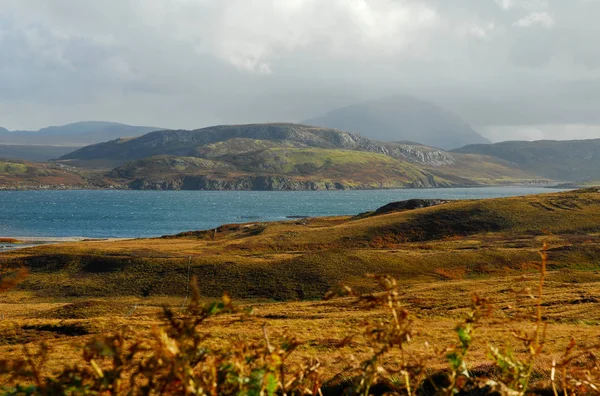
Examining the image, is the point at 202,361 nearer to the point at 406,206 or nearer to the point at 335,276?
the point at 335,276

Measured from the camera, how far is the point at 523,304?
1607 inches

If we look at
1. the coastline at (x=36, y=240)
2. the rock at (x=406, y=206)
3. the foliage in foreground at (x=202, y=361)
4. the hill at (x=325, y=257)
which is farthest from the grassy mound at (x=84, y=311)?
the rock at (x=406, y=206)

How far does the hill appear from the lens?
2655 inches

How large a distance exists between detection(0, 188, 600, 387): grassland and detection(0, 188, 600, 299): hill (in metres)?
0.24

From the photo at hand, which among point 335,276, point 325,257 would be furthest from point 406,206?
point 335,276

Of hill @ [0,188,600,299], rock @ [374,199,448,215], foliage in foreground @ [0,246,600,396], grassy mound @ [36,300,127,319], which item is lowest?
grassy mound @ [36,300,127,319]

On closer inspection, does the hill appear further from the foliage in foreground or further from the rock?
the foliage in foreground

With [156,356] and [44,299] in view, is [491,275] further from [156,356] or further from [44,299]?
[156,356]

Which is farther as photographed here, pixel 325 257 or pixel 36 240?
pixel 36 240

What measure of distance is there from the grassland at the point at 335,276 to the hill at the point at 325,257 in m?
0.24

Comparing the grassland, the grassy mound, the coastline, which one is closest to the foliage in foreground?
the grassland

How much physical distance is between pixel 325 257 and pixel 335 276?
21.0 ft

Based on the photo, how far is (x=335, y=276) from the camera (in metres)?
68.1

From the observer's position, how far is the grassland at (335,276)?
35125 mm
